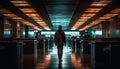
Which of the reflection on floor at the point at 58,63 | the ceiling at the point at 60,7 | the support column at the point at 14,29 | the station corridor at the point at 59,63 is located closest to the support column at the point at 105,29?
the ceiling at the point at 60,7

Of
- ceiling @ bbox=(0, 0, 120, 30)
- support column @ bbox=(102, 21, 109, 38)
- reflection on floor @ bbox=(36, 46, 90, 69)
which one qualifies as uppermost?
ceiling @ bbox=(0, 0, 120, 30)

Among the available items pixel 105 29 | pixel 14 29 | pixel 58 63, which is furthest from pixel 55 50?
pixel 105 29

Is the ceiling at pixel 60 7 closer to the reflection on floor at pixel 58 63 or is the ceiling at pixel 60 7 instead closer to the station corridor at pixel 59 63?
the reflection on floor at pixel 58 63

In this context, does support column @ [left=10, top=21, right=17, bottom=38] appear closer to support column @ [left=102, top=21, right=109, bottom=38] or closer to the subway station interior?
the subway station interior

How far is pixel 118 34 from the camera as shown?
30.7 meters

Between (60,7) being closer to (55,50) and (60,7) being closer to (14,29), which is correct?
(55,50)

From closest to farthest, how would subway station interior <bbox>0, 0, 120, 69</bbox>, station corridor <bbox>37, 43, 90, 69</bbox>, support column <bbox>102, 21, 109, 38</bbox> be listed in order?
station corridor <bbox>37, 43, 90, 69</bbox> < subway station interior <bbox>0, 0, 120, 69</bbox> < support column <bbox>102, 21, 109, 38</bbox>

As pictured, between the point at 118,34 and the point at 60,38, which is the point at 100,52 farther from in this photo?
the point at 118,34

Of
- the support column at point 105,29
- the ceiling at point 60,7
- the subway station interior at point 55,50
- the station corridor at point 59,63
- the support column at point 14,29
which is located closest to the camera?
the station corridor at point 59,63

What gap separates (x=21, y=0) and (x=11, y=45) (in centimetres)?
701

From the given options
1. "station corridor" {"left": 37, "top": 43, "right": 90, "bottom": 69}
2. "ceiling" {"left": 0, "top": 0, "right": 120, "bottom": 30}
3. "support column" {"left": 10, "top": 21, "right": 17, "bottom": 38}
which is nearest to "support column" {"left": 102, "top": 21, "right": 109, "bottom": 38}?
"ceiling" {"left": 0, "top": 0, "right": 120, "bottom": 30}

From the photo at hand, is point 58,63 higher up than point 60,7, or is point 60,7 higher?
point 60,7

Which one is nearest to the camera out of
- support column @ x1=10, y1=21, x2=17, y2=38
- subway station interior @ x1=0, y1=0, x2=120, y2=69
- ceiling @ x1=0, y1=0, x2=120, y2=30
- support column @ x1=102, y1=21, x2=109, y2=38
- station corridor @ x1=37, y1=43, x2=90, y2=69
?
station corridor @ x1=37, y1=43, x2=90, y2=69

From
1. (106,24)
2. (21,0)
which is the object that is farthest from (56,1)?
(106,24)
